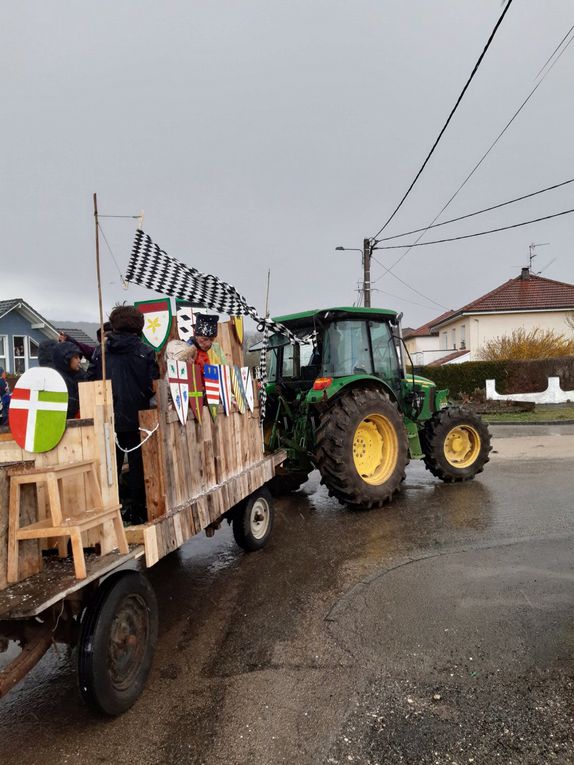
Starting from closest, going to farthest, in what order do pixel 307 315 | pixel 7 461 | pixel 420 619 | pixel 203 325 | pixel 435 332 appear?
pixel 7 461
pixel 420 619
pixel 203 325
pixel 307 315
pixel 435 332

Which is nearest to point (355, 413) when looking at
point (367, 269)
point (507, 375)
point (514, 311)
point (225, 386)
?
point (225, 386)

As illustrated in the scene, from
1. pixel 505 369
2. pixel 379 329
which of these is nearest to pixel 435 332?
pixel 505 369

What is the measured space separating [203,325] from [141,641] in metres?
2.13

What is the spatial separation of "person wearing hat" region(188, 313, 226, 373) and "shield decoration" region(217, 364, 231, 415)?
13 centimetres

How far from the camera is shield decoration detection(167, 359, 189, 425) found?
334 centimetres

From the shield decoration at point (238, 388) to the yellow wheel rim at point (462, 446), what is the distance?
4162 millimetres

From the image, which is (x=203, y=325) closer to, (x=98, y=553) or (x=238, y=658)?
(x=98, y=553)

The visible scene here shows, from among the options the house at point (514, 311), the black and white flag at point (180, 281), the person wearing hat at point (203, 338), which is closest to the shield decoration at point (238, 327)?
the black and white flag at point (180, 281)

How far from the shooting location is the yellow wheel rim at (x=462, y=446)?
25.8 ft

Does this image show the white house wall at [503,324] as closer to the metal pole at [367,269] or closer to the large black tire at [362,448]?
the metal pole at [367,269]

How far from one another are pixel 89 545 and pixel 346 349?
4.54m

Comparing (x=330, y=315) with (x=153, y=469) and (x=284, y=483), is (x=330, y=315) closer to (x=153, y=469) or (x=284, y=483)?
(x=284, y=483)

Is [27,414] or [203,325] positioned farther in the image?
[203,325]

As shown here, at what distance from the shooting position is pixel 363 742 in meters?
2.46
